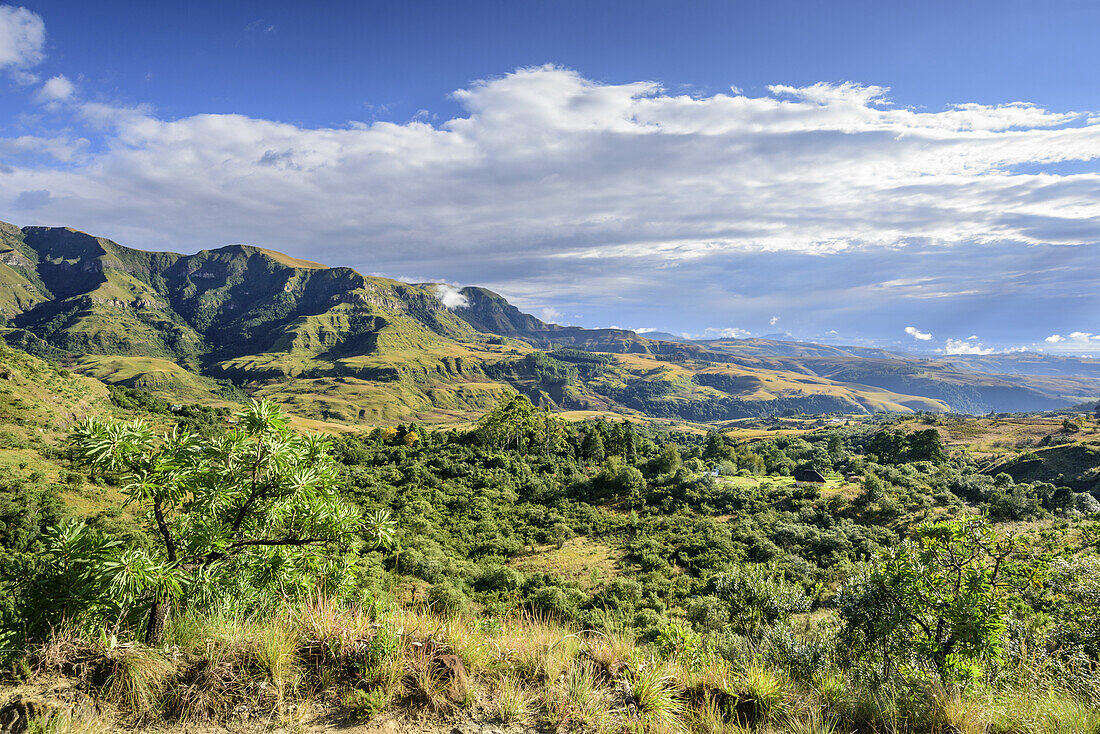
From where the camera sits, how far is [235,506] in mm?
6102

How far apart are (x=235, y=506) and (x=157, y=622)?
148 cm

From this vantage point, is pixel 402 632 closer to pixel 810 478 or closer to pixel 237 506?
pixel 237 506

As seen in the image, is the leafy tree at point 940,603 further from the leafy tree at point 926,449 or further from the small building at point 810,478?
the leafy tree at point 926,449

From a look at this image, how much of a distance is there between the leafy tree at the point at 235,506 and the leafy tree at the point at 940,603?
29.8ft

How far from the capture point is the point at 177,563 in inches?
196

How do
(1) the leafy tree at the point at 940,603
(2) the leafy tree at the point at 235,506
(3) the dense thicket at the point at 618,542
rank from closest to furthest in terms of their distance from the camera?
1. (2) the leafy tree at the point at 235,506
2. (3) the dense thicket at the point at 618,542
3. (1) the leafy tree at the point at 940,603

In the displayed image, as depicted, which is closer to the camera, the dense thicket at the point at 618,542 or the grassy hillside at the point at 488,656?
the grassy hillside at the point at 488,656

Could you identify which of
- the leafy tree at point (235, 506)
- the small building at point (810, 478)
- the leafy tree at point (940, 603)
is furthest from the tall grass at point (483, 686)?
the small building at point (810, 478)

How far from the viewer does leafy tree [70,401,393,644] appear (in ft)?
16.6

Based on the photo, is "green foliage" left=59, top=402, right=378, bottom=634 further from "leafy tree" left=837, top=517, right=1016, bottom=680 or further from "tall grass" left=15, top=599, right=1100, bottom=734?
"leafy tree" left=837, top=517, right=1016, bottom=680

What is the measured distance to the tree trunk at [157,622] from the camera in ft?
16.2

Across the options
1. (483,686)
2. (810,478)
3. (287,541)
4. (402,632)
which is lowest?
(810,478)

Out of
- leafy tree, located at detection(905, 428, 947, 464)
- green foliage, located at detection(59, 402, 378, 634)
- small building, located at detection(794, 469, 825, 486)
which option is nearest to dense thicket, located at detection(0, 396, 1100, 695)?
green foliage, located at detection(59, 402, 378, 634)

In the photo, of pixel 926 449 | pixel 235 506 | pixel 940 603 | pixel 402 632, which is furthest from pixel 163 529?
pixel 926 449
